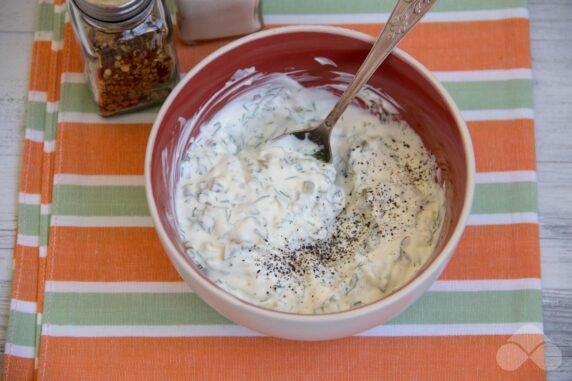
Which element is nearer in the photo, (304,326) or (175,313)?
(304,326)

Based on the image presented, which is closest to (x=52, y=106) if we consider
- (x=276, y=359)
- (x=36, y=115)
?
(x=36, y=115)

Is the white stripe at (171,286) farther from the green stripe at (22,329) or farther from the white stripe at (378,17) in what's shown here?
the white stripe at (378,17)

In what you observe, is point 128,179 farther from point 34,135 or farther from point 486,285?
point 486,285

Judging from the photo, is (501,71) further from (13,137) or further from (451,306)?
(13,137)

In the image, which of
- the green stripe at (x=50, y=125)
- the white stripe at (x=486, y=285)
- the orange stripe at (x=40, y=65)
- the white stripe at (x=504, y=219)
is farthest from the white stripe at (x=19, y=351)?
the white stripe at (x=504, y=219)

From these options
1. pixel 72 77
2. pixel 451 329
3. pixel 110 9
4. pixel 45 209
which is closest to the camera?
pixel 110 9

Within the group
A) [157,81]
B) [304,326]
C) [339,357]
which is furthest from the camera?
[157,81]

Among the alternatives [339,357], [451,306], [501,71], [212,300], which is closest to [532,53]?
[501,71]
